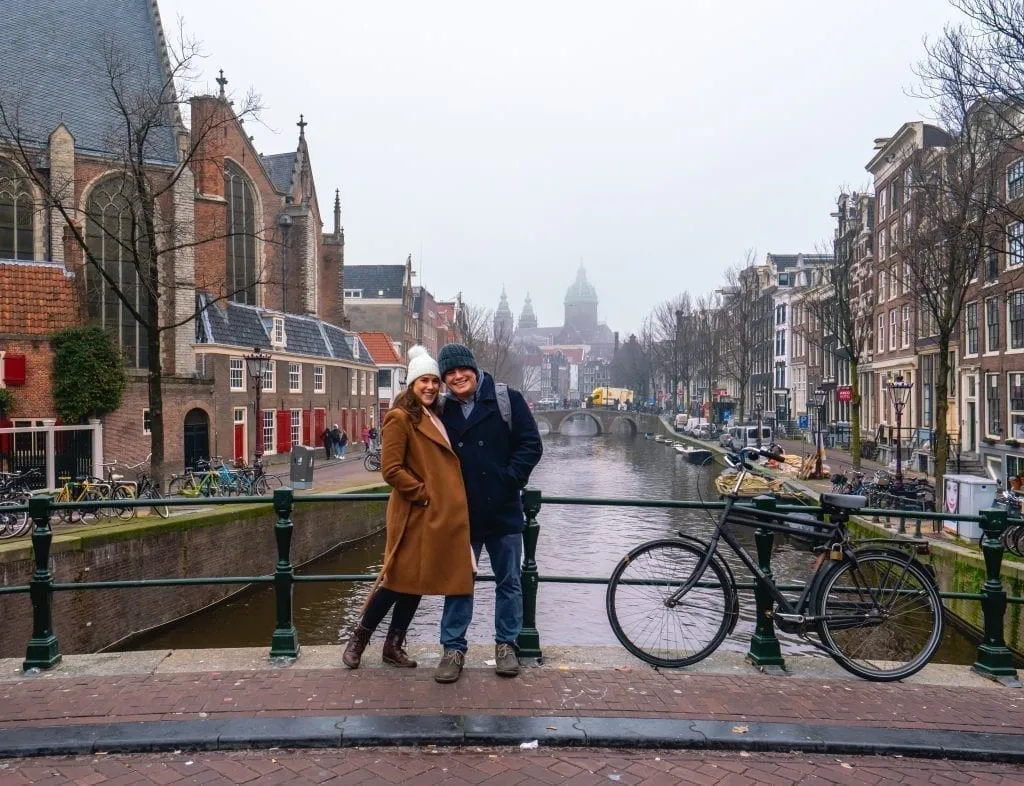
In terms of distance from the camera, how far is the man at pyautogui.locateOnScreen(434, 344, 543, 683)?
4.34m

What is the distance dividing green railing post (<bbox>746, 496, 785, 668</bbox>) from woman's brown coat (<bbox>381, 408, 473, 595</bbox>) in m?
1.74

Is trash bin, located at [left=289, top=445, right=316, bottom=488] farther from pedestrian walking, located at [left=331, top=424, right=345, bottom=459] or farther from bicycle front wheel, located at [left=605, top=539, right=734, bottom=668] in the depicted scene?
bicycle front wheel, located at [left=605, top=539, right=734, bottom=668]

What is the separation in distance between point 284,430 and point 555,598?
19.4 meters

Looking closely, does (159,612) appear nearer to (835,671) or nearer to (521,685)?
(521,685)

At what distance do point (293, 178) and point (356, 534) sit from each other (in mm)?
24743

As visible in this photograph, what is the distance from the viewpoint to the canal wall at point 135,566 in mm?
10667

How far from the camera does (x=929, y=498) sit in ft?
62.8

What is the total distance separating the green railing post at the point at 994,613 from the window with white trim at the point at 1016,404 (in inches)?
824

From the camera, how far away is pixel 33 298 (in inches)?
849

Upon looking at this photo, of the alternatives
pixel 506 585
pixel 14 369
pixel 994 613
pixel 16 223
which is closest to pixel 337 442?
pixel 16 223

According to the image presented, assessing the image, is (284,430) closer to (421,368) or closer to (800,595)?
(421,368)

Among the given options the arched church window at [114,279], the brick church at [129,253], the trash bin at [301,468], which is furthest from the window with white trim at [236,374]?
the trash bin at [301,468]

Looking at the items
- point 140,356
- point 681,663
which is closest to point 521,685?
point 681,663

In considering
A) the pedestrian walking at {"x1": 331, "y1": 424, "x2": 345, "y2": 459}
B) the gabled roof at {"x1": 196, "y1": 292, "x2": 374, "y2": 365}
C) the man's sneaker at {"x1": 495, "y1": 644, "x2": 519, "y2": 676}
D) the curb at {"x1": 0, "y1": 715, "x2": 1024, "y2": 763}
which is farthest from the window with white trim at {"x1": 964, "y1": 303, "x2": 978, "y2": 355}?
the man's sneaker at {"x1": 495, "y1": 644, "x2": 519, "y2": 676}
